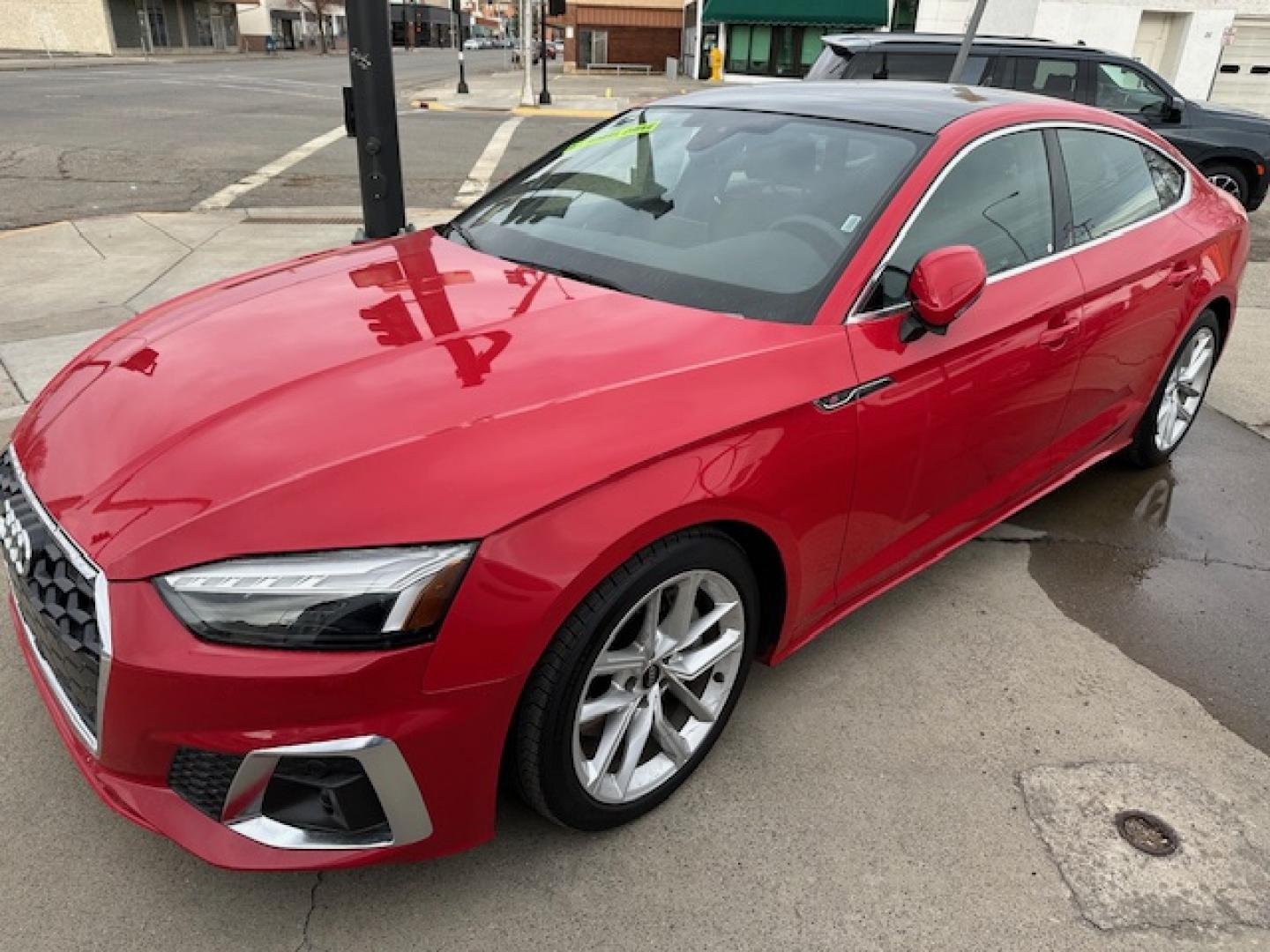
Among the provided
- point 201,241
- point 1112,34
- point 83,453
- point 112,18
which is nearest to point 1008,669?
point 83,453

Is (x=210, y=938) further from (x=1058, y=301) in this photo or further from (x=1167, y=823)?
(x=1058, y=301)

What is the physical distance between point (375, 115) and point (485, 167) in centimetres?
775

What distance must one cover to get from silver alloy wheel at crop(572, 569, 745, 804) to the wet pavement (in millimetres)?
1579

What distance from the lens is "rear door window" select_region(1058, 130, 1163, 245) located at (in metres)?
3.26

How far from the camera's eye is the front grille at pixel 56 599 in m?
1.76

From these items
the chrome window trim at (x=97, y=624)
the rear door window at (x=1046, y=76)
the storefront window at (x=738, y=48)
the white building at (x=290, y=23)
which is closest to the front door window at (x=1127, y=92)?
the rear door window at (x=1046, y=76)

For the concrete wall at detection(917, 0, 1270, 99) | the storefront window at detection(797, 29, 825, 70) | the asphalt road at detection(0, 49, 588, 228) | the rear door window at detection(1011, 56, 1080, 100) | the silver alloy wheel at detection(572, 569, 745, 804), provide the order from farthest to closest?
1. the storefront window at detection(797, 29, 825, 70)
2. the concrete wall at detection(917, 0, 1270, 99)
3. the asphalt road at detection(0, 49, 588, 228)
4. the rear door window at detection(1011, 56, 1080, 100)
5. the silver alloy wheel at detection(572, 569, 745, 804)

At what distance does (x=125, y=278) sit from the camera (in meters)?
6.75

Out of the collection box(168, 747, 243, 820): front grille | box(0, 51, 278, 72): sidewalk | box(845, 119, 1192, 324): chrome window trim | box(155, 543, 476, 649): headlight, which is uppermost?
box(845, 119, 1192, 324): chrome window trim

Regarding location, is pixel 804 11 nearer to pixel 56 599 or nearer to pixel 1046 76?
pixel 1046 76

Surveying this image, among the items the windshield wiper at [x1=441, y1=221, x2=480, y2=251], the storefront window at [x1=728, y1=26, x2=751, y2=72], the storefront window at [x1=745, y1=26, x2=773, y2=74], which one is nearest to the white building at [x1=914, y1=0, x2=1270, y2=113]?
the storefront window at [x1=745, y1=26, x2=773, y2=74]

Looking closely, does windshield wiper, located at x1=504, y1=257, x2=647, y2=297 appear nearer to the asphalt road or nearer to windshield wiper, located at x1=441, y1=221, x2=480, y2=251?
windshield wiper, located at x1=441, y1=221, x2=480, y2=251

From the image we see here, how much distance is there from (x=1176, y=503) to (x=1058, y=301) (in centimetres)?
165

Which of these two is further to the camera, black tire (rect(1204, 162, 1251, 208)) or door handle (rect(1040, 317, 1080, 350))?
black tire (rect(1204, 162, 1251, 208))
